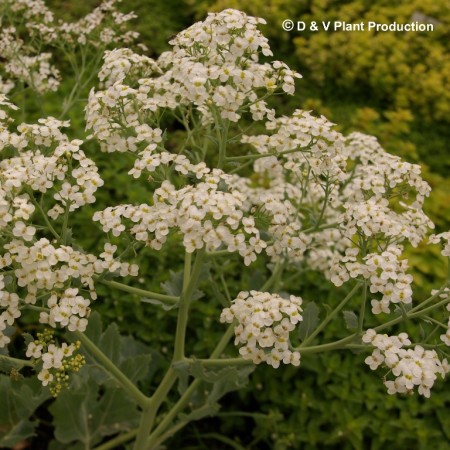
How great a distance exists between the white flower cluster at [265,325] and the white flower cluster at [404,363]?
0.87 ft

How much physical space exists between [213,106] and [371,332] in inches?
38.5

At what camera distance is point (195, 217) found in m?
1.95

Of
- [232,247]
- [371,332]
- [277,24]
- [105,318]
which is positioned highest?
[232,247]

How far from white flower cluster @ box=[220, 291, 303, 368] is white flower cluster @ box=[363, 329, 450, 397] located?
27 centimetres

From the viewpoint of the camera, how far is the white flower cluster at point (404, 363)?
202 cm

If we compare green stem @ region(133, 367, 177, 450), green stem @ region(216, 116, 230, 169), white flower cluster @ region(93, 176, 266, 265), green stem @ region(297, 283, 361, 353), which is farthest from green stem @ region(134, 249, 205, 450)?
green stem @ region(297, 283, 361, 353)

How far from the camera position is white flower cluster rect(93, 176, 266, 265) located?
77.4 inches

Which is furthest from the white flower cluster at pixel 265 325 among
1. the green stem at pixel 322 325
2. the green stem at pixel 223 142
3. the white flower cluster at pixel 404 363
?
the green stem at pixel 223 142

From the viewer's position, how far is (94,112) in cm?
237

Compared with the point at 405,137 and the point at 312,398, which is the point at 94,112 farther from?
the point at 405,137

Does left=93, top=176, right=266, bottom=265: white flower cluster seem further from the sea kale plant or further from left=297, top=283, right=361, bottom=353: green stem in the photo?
left=297, top=283, right=361, bottom=353: green stem

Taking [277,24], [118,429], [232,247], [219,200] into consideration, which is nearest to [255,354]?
[232,247]

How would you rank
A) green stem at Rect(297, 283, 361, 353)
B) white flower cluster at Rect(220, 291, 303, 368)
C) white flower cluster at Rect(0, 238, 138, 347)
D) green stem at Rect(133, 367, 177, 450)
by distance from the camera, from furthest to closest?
1. green stem at Rect(133, 367, 177, 450)
2. green stem at Rect(297, 283, 361, 353)
3. white flower cluster at Rect(220, 291, 303, 368)
4. white flower cluster at Rect(0, 238, 138, 347)

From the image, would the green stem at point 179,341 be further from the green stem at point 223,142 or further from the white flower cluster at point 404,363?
the white flower cluster at point 404,363
